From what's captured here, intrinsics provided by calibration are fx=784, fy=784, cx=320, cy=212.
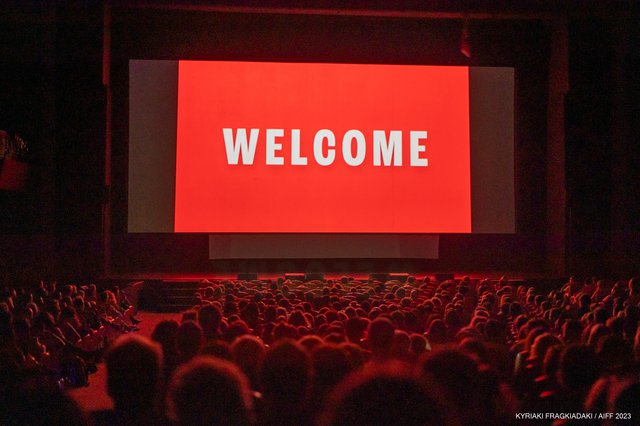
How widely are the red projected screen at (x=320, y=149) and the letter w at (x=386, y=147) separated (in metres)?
0.02

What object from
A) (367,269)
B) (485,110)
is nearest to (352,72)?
(485,110)

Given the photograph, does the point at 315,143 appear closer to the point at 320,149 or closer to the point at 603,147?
the point at 320,149

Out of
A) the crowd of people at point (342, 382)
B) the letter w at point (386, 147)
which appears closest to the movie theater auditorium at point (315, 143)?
the letter w at point (386, 147)

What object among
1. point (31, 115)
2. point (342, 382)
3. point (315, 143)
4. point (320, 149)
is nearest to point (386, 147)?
point (320, 149)

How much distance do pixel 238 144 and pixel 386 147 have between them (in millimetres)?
3280

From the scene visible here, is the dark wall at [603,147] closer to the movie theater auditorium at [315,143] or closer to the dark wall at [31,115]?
the movie theater auditorium at [315,143]

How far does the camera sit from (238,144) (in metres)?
17.3

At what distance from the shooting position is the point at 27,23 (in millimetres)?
16984

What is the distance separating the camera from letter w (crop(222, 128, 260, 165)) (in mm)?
17281

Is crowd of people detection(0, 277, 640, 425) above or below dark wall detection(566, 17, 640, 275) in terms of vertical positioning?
below

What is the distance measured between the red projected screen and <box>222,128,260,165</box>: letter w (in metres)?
0.02

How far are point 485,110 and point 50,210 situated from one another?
33.0 ft

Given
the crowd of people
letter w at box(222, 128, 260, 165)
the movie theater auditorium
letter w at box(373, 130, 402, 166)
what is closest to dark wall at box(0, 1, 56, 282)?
the movie theater auditorium

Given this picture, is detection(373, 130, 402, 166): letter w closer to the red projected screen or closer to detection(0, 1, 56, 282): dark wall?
the red projected screen
